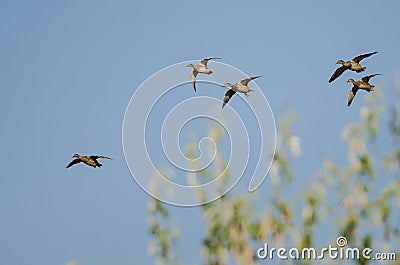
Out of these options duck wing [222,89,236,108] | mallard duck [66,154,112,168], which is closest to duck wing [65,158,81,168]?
mallard duck [66,154,112,168]

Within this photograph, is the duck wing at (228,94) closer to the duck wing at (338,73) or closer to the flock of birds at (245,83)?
the flock of birds at (245,83)

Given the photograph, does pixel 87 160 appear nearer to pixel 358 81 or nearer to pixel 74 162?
pixel 74 162

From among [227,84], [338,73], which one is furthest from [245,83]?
[338,73]

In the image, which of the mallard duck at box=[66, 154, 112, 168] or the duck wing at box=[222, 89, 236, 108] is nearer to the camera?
the mallard duck at box=[66, 154, 112, 168]

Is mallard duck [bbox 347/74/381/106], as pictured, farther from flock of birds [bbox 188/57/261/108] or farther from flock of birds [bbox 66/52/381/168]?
flock of birds [bbox 188/57/261/108]

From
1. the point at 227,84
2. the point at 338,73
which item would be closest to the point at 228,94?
the point at 227,84

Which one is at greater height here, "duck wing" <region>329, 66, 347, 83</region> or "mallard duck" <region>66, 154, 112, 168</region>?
"duck wing" <region>329, 66, 347, 83</region>

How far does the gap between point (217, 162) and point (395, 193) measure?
75.5 inches

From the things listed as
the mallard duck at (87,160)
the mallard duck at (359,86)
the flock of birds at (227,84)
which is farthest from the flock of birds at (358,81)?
the mallard duck at (87,160)

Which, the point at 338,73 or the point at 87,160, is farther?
the point at 338,73

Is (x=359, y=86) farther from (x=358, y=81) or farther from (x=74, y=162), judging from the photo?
(x=74, y=162)

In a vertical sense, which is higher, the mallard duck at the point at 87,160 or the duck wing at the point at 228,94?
the duck wing at the point at 228,94

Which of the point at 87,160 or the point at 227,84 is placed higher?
the point at 227,84

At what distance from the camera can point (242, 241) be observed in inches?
389
